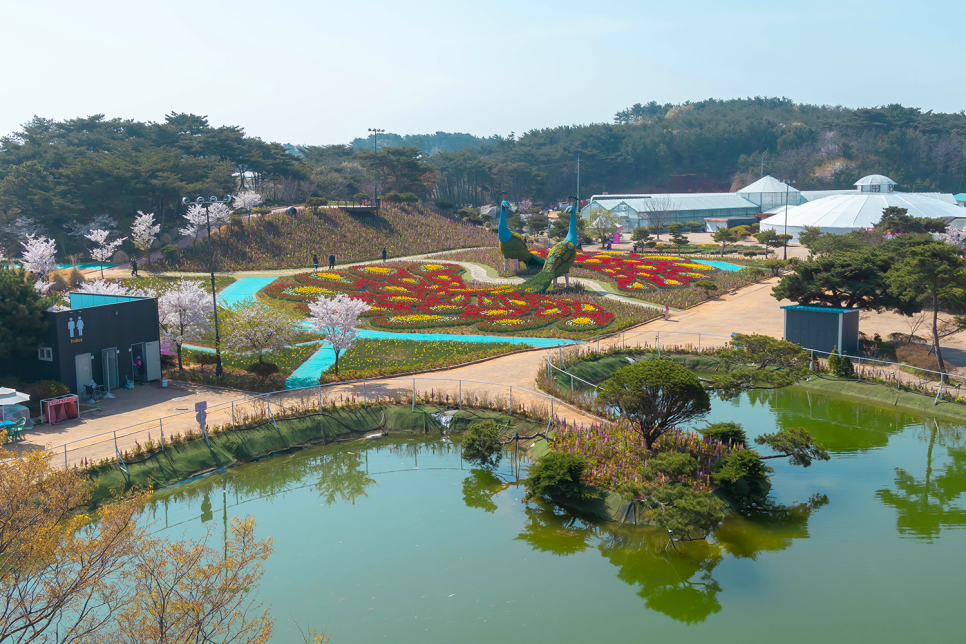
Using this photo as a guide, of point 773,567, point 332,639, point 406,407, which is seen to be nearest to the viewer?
point 332,639

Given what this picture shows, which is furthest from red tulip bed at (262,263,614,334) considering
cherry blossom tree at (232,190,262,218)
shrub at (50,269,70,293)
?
cherry blossom tree at (232,190,262,218)

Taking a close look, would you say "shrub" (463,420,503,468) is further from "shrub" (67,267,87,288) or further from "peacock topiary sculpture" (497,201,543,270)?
"shrub" (67,267,87,288)

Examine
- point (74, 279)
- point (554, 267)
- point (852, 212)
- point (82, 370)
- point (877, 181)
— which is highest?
point (877, 181)

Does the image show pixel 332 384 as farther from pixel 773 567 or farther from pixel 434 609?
pixel 773 567

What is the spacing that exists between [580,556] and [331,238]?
55253mm

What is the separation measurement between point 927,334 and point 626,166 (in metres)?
127

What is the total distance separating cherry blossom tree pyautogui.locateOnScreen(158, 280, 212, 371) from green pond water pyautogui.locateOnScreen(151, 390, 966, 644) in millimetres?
10697

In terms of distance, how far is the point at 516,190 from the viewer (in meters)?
131

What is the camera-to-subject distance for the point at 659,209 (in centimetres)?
10306

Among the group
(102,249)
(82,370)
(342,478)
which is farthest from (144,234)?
(342,478)

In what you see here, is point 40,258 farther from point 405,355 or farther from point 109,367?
point 405,355

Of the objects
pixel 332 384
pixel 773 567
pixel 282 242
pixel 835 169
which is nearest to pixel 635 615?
pixel 773 567

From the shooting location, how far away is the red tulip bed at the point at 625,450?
20.5 metres

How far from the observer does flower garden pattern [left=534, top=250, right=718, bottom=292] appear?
173 ft
